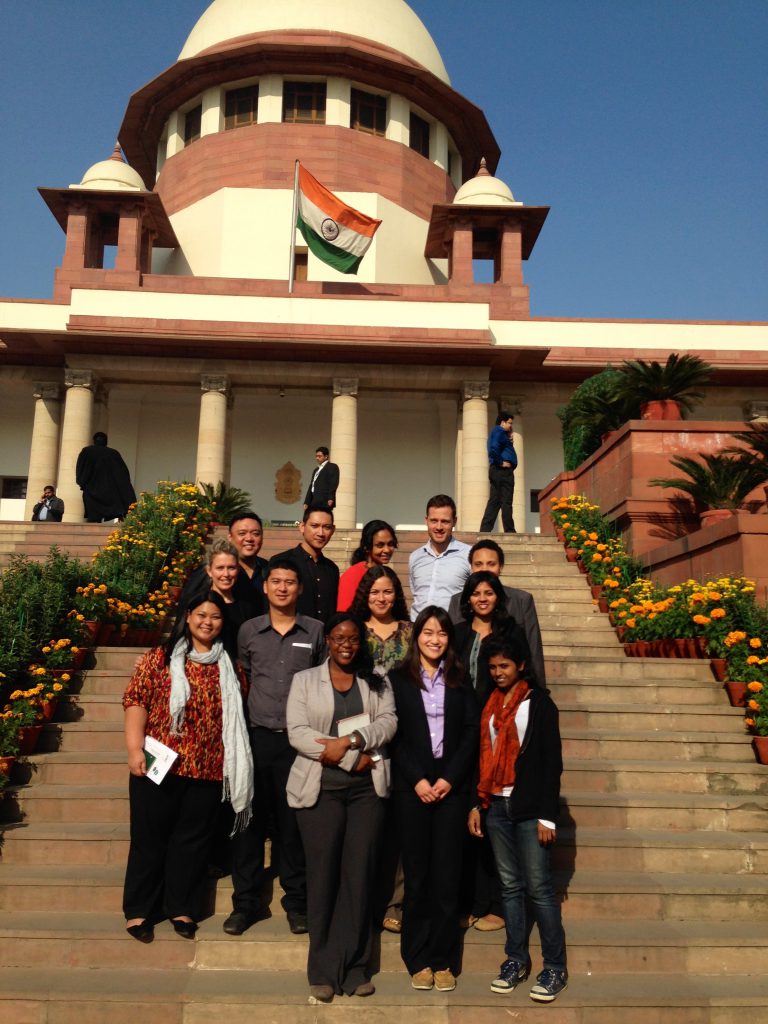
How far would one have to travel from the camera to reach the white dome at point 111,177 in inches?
783

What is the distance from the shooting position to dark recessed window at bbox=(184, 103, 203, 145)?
910 inches

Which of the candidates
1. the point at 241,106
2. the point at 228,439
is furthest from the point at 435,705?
the point at 241,106

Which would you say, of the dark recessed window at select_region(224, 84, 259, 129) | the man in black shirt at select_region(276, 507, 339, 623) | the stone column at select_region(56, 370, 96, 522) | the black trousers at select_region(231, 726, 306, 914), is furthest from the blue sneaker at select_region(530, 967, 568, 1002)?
the dark recessed window at select_region(224, 84, 259, 129)

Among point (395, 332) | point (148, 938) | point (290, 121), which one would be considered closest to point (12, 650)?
point (148, 938)

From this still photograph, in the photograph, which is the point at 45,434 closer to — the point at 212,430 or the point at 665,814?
the point at 212,430

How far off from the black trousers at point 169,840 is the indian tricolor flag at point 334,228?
1663 centimetres

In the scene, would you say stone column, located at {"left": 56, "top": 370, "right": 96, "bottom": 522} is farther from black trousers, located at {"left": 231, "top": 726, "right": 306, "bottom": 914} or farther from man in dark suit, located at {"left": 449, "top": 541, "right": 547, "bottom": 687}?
black trousers, located at {"left": 231, "top": 726, "right": 306, "bottom": 914}

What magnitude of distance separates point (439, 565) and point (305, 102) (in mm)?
19910

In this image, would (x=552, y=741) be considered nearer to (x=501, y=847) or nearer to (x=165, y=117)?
(x=501, y=847)

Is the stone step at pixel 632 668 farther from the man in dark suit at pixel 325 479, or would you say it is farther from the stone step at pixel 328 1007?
the man in dark suit at pixel 325 479

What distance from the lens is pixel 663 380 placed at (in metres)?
10.5

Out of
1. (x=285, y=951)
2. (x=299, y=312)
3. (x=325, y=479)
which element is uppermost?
(x=299, y=312)

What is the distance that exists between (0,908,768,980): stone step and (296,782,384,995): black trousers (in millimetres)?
290

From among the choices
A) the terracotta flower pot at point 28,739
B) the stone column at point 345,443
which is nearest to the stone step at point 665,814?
the terracotta flower pot at point 28,739
